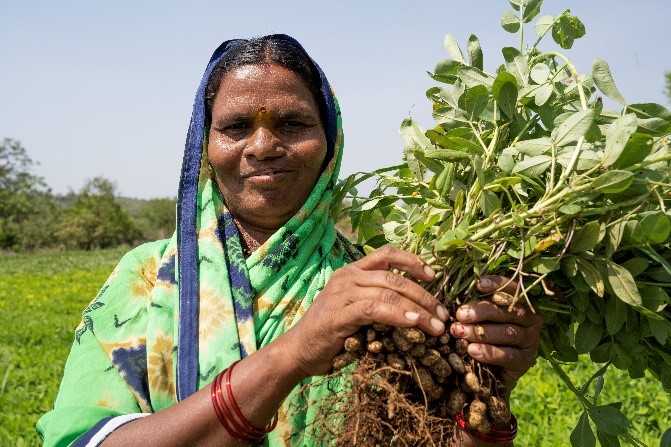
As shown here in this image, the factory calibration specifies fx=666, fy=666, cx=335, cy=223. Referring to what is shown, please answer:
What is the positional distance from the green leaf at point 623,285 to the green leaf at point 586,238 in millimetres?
59

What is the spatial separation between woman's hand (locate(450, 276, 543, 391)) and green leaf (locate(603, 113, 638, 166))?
31 centimetres

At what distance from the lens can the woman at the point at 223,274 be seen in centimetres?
162

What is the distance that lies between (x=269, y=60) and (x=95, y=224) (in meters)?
51.5

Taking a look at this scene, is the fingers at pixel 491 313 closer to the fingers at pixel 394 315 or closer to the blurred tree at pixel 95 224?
the fingers at pixel 394 315

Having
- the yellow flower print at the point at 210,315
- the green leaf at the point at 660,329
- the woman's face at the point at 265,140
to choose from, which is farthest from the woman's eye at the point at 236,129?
the green leaf at the point at 660,329

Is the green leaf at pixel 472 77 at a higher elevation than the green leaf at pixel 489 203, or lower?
higher

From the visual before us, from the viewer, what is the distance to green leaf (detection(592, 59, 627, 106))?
4.79 feet

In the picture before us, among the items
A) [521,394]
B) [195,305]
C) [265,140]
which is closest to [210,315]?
[195,305]

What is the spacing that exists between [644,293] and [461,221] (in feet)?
1.31

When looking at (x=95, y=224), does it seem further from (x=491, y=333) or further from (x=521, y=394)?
(x=491, y=333)

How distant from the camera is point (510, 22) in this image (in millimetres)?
1670

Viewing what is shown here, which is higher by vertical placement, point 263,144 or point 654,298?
point 263,144

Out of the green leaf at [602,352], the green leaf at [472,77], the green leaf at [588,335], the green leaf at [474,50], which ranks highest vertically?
the green leaf at [474,50]

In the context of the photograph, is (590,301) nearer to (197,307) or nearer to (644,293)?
(644,293)
